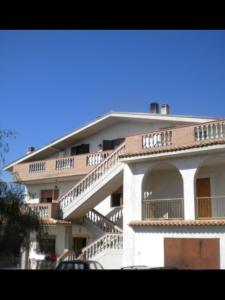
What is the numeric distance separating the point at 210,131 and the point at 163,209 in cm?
447

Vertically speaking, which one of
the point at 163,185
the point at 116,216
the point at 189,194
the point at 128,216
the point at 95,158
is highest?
the point at 95,158

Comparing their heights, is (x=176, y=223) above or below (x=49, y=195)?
below

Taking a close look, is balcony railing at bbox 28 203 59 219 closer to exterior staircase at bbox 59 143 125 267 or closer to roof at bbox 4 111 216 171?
exterior staircase at bbox 59 143 125 267

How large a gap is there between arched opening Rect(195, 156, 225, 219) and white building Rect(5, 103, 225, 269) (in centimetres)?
4

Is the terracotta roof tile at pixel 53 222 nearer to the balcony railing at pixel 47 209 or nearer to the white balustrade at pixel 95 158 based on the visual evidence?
the balcony railing at pixel 47 209

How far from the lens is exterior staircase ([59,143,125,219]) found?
67.3 ft

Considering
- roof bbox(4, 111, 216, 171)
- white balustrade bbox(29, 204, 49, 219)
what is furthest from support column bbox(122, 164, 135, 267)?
white balustrade bbox(29, 204, 49, 219)

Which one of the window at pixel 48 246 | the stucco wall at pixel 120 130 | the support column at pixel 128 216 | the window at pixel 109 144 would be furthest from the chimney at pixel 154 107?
the window at pixel 48 246

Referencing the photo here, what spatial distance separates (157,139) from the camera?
61.2 ft

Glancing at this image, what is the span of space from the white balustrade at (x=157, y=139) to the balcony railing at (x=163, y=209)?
2.52 metres

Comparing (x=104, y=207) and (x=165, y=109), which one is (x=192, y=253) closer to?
(x=104, y=207)

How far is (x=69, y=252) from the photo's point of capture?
21.7 m

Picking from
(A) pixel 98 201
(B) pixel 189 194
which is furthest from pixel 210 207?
(A) pixel 98 201
